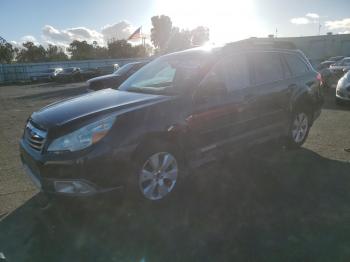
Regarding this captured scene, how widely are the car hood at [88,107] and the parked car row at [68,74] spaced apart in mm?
A: 27251

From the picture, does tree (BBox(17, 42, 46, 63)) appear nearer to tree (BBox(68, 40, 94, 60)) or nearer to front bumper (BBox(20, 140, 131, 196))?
tree (BBox(68, 40, 94, 60))

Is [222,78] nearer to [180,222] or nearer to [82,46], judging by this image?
[180,222]

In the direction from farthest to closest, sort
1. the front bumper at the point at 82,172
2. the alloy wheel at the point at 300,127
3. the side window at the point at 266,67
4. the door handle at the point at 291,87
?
the alloy wheel at the point at 300,127 < the door handle at the point at 291,87 < the side window at the point at 266,67 < the front bumper at the point at 82,172

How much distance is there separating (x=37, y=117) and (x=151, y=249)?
1962 millimetres

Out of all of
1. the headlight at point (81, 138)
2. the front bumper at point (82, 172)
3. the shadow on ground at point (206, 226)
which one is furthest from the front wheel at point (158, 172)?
the headlight at point (81, 138)

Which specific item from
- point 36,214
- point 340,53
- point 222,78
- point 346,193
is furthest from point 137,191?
point 340,53

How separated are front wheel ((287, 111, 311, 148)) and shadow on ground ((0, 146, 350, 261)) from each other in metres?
1.25

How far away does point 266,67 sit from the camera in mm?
4738

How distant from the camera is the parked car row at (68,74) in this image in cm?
3141

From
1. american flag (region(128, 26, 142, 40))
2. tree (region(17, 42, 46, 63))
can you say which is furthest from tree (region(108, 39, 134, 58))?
american flag (region(128, 26, 142, 40))

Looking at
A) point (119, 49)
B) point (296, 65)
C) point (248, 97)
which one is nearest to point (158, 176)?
point (248, 97)

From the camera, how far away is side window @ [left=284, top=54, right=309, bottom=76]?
17.4ft

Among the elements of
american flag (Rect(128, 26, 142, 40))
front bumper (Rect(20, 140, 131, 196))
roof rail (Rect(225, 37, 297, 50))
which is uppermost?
american flag (Rect(128, 26, 142, 40))

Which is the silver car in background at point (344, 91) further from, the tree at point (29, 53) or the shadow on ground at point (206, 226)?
the tree at point (29, 53)
